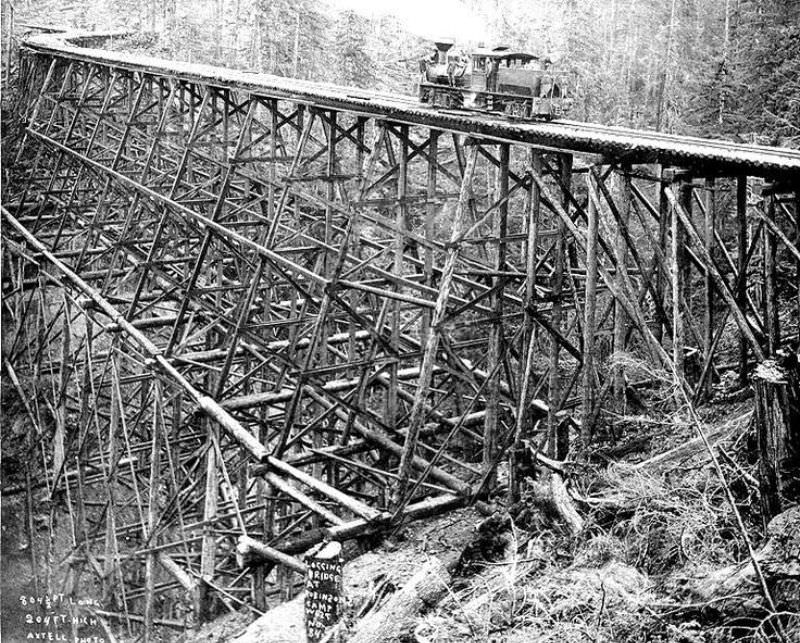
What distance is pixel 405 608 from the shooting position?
6172mm

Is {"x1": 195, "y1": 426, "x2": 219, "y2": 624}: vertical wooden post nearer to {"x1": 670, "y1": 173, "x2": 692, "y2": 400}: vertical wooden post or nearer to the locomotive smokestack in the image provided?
the locomotive smokestack

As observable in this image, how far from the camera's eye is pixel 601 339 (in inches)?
436

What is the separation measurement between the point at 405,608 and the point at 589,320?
3266 mm

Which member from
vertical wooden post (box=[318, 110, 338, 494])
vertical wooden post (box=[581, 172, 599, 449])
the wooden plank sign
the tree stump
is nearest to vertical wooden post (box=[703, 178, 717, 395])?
vertical wooden post (box=[581, 172, 599, 449])

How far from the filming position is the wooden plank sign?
20.0 feet

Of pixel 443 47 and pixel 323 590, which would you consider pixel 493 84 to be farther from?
pixel 323 590

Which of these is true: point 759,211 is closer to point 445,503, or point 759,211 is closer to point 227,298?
point 445,503

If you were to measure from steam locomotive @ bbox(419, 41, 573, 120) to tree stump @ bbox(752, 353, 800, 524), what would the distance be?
515 centimetres

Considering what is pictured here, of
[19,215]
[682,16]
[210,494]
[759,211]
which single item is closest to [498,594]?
[759,211]

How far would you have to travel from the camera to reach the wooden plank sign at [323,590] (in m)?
6.09

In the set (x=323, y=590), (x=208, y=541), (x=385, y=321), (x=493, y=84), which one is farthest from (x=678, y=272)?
(x=208, y=541)

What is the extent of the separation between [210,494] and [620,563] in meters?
5.84

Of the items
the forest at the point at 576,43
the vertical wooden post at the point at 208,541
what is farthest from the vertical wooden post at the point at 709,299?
the forest at the point at 576,43

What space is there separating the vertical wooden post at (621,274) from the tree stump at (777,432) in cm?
232
